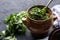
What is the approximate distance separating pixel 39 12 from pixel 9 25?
0.21 meters

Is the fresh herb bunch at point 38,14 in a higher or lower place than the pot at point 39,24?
higher

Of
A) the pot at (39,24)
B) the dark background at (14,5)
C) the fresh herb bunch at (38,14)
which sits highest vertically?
the dark background at (14,5)

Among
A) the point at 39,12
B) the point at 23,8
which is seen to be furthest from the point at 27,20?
the point at 23,8

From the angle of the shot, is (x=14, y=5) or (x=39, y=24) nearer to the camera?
(x=39, y=24)

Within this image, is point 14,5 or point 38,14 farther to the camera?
point 14,5

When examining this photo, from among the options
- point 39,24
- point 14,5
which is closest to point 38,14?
point 39,24

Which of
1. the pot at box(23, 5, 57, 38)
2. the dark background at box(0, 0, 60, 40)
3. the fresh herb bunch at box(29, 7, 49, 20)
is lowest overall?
the pot at box(23, 5, 57, 38)

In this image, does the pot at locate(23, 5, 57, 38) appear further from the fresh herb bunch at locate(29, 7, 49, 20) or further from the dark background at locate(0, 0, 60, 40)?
the dark background at locate(0, 0, 60, 40)

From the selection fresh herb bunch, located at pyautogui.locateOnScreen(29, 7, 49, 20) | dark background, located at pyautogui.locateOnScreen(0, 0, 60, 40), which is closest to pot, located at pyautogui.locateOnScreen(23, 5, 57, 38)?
fresh herb bunch, located at pyautogui.locateOnScreen(29, 7, 49, 20)

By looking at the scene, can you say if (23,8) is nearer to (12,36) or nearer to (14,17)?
(14,17)

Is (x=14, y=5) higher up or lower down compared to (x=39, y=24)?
higher up

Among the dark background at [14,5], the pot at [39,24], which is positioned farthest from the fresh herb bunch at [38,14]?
the dark background at [14,5]

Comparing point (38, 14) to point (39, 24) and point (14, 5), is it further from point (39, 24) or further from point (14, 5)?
point (14, 5)

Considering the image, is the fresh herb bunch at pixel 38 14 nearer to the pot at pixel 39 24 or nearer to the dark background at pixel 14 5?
the pot at pixel 39 24
